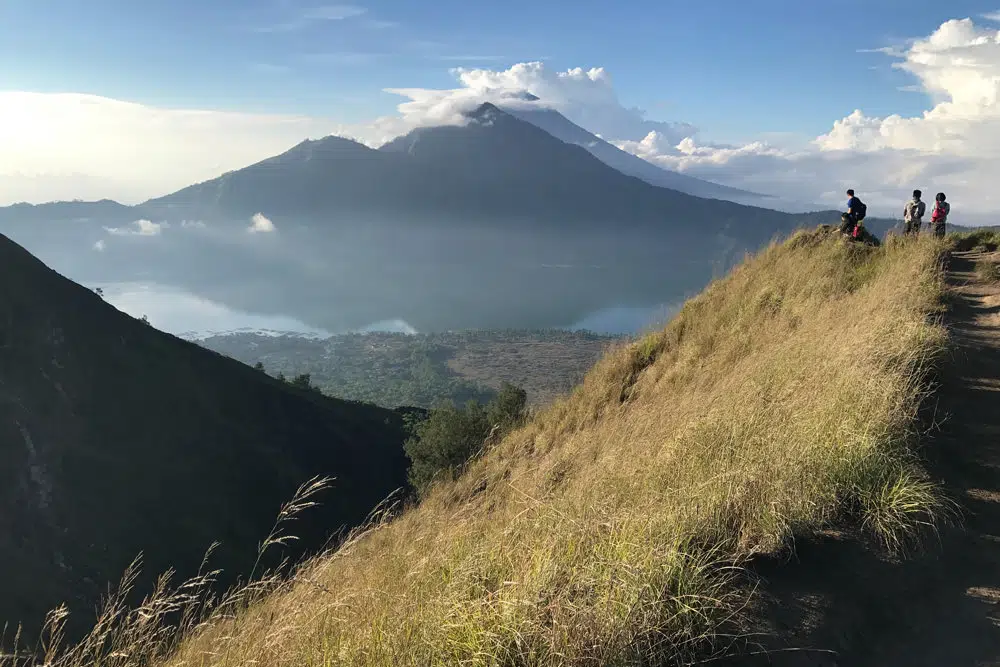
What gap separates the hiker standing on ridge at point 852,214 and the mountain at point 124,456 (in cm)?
3412

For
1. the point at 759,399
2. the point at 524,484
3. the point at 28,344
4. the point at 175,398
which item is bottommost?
the point at 175,398

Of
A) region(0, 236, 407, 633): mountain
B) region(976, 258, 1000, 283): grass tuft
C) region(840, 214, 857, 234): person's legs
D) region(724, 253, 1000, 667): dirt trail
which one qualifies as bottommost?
region(0, 236, 407, 633): mountain

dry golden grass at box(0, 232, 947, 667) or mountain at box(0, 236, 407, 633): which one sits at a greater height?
dry golden grass at box(0, 232, 947, 667)

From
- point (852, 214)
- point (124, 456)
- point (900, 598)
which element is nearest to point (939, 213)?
point (852, 214)

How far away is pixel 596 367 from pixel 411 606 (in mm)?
9309

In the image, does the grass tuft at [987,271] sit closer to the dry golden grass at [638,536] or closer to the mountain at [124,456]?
the dry golden grass at [638,536]

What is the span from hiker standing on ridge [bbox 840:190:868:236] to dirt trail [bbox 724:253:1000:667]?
1166 centimetres

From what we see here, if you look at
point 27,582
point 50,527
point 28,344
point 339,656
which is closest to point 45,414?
point 28,344

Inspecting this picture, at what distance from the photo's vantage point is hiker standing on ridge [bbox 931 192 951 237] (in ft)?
50.8

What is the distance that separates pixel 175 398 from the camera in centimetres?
5909

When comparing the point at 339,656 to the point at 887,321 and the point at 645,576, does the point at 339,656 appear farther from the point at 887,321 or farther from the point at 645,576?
the point at 887,321

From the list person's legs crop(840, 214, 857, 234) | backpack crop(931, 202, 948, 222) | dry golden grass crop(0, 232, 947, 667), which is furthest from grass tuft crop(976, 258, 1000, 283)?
dry golden grass crop(0, 232, 947, 667)

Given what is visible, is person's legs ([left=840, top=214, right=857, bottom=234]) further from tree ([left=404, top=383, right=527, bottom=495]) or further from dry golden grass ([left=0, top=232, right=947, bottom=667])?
tree ([left=404, top=383, right=527, bottom=495])

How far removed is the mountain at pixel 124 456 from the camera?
41.5 m
